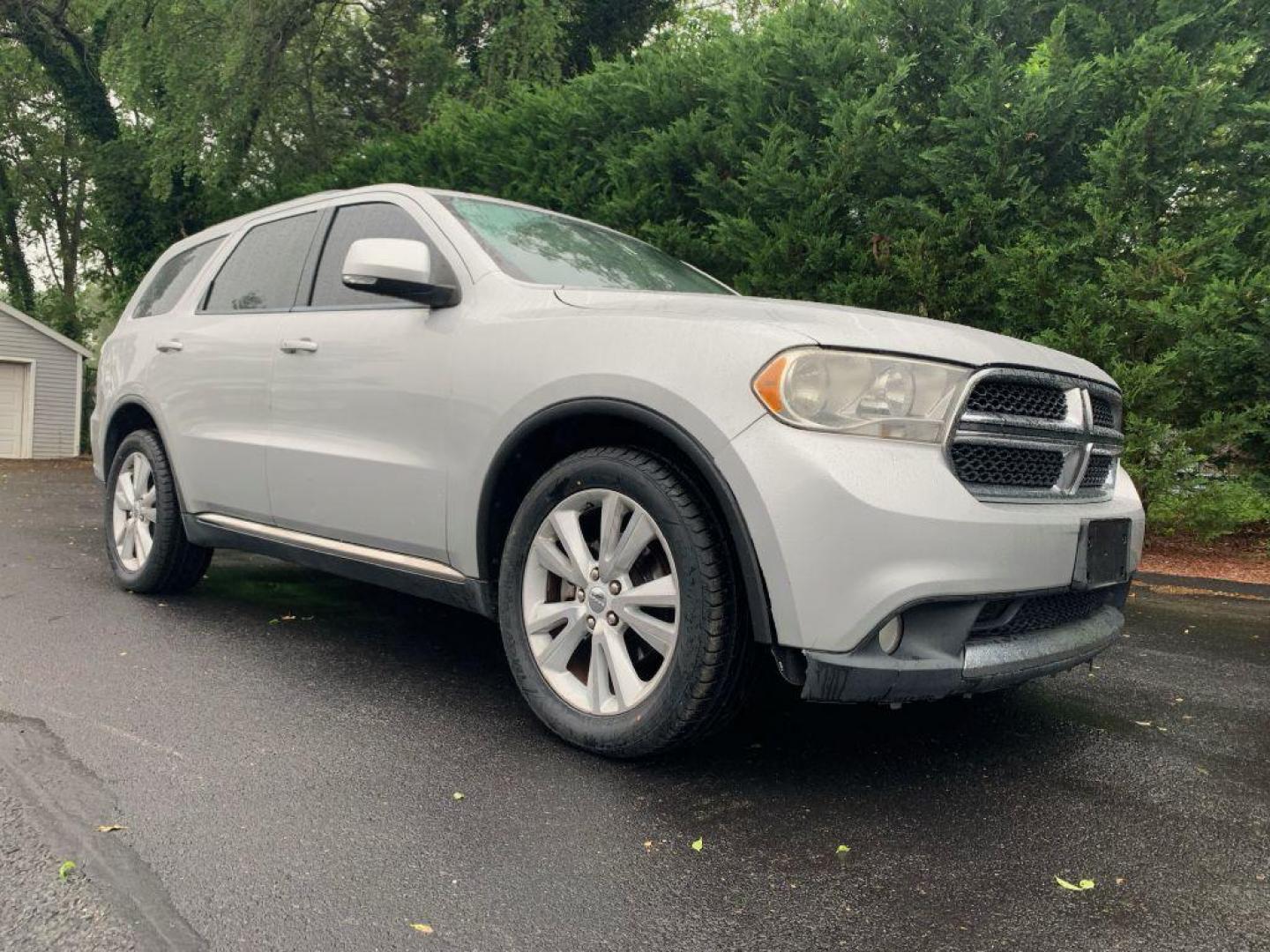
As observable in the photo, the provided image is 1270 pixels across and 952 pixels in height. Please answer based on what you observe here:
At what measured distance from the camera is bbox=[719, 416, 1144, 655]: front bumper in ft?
7.60

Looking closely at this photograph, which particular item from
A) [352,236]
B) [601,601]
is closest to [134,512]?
[352,236]

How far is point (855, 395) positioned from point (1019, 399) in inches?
21.8

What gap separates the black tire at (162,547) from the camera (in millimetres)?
4613

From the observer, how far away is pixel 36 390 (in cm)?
2622

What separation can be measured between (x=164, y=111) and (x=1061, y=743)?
16.8 meters

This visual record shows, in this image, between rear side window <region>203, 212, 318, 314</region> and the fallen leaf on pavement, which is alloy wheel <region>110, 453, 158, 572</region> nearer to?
rear side window <region>203, 212, 318, 314</region>

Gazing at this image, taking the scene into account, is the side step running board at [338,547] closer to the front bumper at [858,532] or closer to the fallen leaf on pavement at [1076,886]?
the front bumper at [858,532]

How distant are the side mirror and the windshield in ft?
0.84

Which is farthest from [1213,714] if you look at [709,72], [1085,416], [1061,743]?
[709,72]

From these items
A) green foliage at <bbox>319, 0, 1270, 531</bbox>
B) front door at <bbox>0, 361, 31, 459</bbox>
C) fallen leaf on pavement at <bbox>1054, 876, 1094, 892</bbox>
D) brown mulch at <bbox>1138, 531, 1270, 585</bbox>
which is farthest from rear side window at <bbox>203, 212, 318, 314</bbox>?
front door at <bbox>0, 361, 31, 459</bbox>

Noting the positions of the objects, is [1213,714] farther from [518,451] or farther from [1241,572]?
[1241,572]

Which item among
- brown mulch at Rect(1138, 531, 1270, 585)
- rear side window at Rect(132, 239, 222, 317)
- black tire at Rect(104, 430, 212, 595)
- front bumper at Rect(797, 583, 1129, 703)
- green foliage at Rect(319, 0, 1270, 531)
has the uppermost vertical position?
green foliage at Rect(319, 0, 1270, 531)

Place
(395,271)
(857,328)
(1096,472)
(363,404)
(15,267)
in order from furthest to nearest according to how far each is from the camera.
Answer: (15,267)
(363,404)
(395,271)
(1096,472)
(857,328)

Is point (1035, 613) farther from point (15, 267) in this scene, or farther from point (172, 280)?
point (15, 267)
